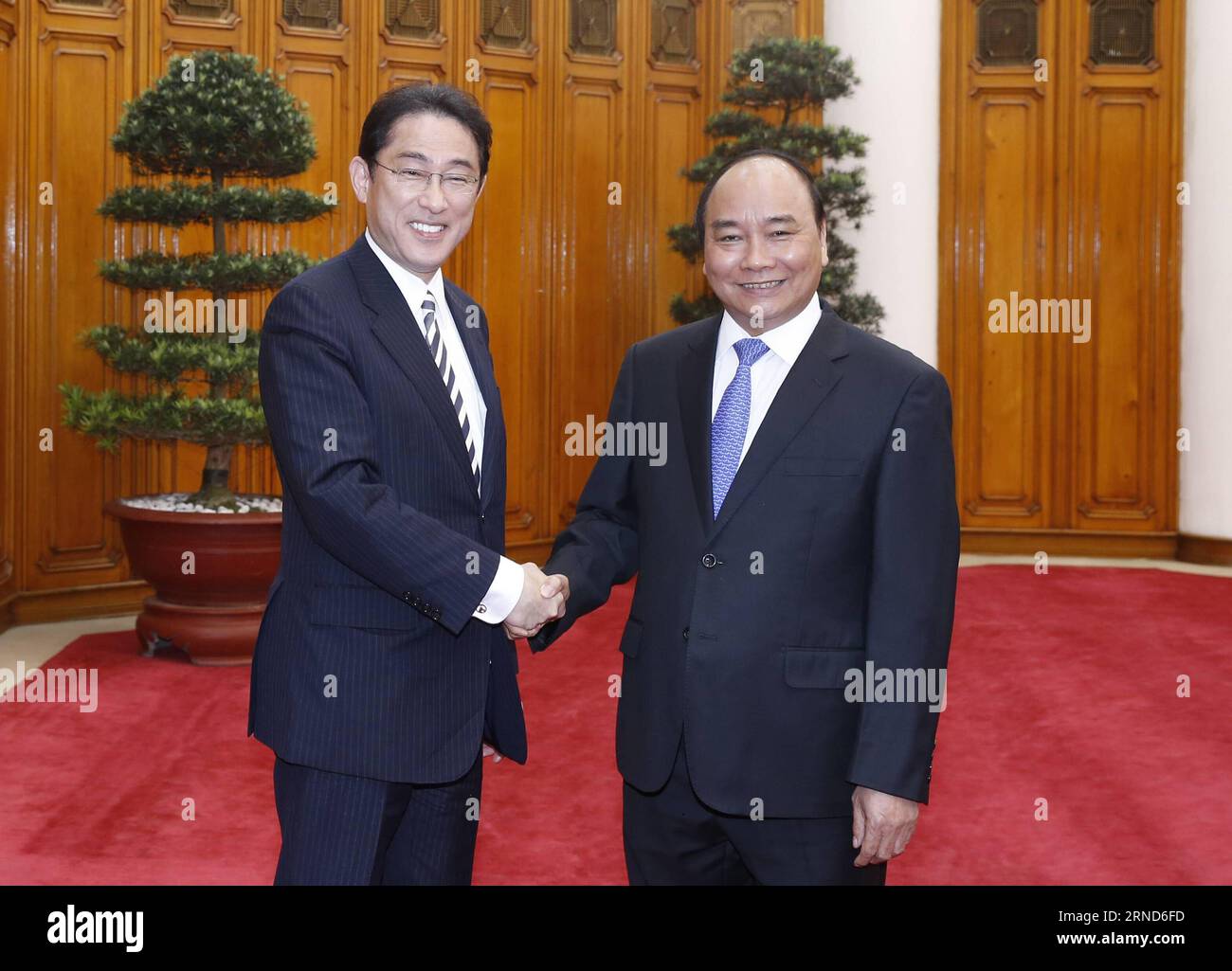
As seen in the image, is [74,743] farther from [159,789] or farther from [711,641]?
[711,641]

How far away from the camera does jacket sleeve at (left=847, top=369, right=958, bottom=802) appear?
5.74 feet

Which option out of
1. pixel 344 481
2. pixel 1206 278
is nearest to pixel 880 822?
pixel 344 481

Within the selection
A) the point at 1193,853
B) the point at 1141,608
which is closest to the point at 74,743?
the point at 1193,853

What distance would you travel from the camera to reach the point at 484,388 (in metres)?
2.07

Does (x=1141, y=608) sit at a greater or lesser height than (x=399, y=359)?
lesser

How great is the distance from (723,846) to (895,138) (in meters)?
6.69

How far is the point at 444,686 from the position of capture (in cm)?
194

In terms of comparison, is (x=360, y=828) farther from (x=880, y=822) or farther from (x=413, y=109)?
(x=413, y=109)

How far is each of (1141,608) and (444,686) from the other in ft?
17.7

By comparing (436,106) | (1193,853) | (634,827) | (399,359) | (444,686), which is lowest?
(1193,853)

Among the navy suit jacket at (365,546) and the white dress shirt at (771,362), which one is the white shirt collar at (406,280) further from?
the white dress shirt at (771,362)

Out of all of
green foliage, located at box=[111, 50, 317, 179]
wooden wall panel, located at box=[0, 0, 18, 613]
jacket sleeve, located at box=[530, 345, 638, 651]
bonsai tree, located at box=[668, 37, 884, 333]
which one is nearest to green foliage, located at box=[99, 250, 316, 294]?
green foliage, located at box=[111, 50, 317, 179]

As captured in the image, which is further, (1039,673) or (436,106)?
(1039,673)

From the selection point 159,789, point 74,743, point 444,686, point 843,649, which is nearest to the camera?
point 843,649
